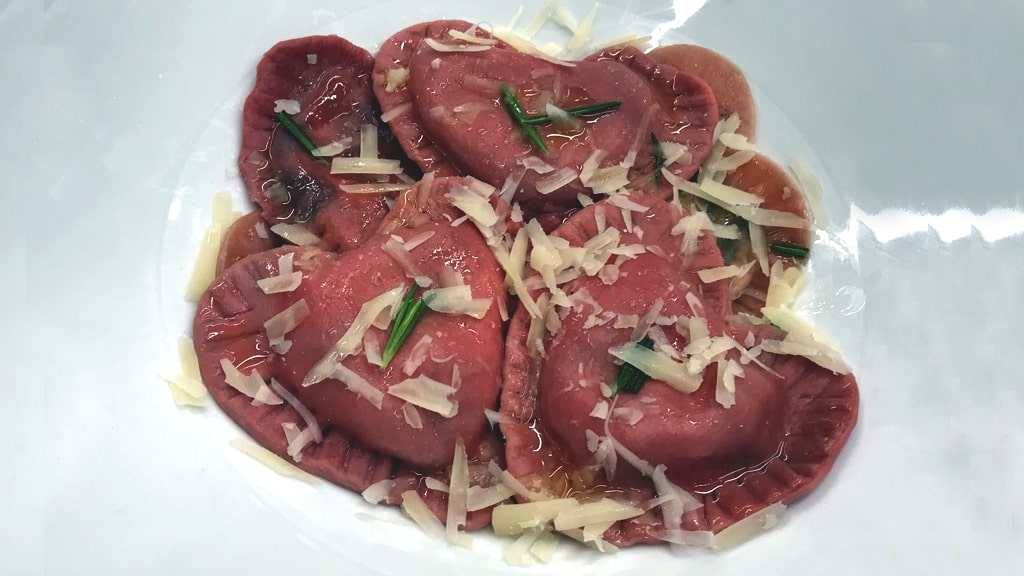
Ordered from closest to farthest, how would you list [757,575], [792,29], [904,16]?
[757,575], [904,16], [792,29]

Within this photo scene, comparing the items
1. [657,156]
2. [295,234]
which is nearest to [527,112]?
[657,156]

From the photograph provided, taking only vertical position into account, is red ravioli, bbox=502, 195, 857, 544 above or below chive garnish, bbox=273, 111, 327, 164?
below

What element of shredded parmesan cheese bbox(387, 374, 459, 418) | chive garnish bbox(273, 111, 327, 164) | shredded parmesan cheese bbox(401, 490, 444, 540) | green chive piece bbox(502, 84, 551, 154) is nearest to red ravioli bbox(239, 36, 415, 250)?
chive garnish bbox(273, 111, 327, 164)

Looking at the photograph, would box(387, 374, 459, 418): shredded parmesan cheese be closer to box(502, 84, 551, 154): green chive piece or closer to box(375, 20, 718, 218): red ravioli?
box(375, 20, 718, 218): red ravioli

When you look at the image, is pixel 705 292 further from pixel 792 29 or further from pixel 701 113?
pixel 792 29

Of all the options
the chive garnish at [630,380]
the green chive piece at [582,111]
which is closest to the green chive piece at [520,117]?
the green chive piece at [582,111]

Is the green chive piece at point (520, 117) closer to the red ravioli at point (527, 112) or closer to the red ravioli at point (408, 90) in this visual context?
the red ravioli at point (527, 112)

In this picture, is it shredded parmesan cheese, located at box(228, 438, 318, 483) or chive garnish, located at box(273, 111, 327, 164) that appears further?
chive garnish, located at box(273, 111, 327, 164)

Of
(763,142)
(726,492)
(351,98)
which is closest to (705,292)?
(726,492)
